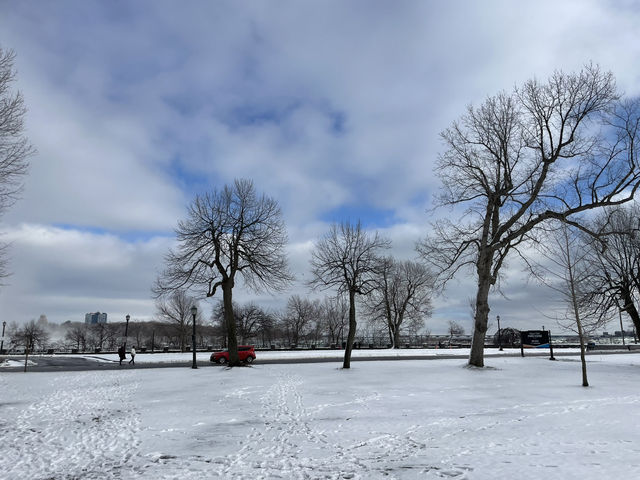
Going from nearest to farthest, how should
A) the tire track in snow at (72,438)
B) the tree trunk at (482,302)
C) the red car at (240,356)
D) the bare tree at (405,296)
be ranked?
the tire track in snow at (72,438), the tree trunk at (482,302), the red car at (240,356), the bare tree at (405,296)

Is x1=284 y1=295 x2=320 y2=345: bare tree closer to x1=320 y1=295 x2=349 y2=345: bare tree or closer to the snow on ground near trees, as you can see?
x1=320 y1=295 x2=349 y2=345: bare tree

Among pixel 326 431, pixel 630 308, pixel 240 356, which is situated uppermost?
pixel 630 308

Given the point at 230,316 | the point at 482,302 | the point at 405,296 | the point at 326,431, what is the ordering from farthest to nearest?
the point at 405,296 < the point at 230,316 < the point at 482,302 < the point at 326,431

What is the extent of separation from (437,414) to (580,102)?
1940 cm

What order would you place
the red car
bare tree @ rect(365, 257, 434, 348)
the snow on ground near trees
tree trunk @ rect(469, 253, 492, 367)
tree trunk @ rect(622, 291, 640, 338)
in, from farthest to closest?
1. bare tree @ rect(365, 257, 434, 348)
2. the red car
3. tree trunk @ rect(622, 291, 640, 338)
4. tree trunk @ rect(469, 253, 492, 367)
5. the snow on ground near trees

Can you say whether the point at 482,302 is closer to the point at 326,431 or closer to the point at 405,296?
the point at 326,431

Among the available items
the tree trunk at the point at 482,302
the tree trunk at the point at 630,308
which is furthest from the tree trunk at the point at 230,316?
the tree trunk at the point at 630,308

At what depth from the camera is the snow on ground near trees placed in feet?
23.8

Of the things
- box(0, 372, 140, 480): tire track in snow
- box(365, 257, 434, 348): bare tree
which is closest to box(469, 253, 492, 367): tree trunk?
box(0, 372, 140, 480): tire track in snow

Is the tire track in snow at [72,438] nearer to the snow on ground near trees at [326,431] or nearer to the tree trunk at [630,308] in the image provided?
the snow on ground near trees at [326,431]

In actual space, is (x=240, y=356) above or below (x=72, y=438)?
below

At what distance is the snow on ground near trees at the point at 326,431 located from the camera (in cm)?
726

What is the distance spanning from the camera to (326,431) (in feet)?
33.4

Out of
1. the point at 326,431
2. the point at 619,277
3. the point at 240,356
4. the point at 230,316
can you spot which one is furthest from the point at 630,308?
the point at 240,356
